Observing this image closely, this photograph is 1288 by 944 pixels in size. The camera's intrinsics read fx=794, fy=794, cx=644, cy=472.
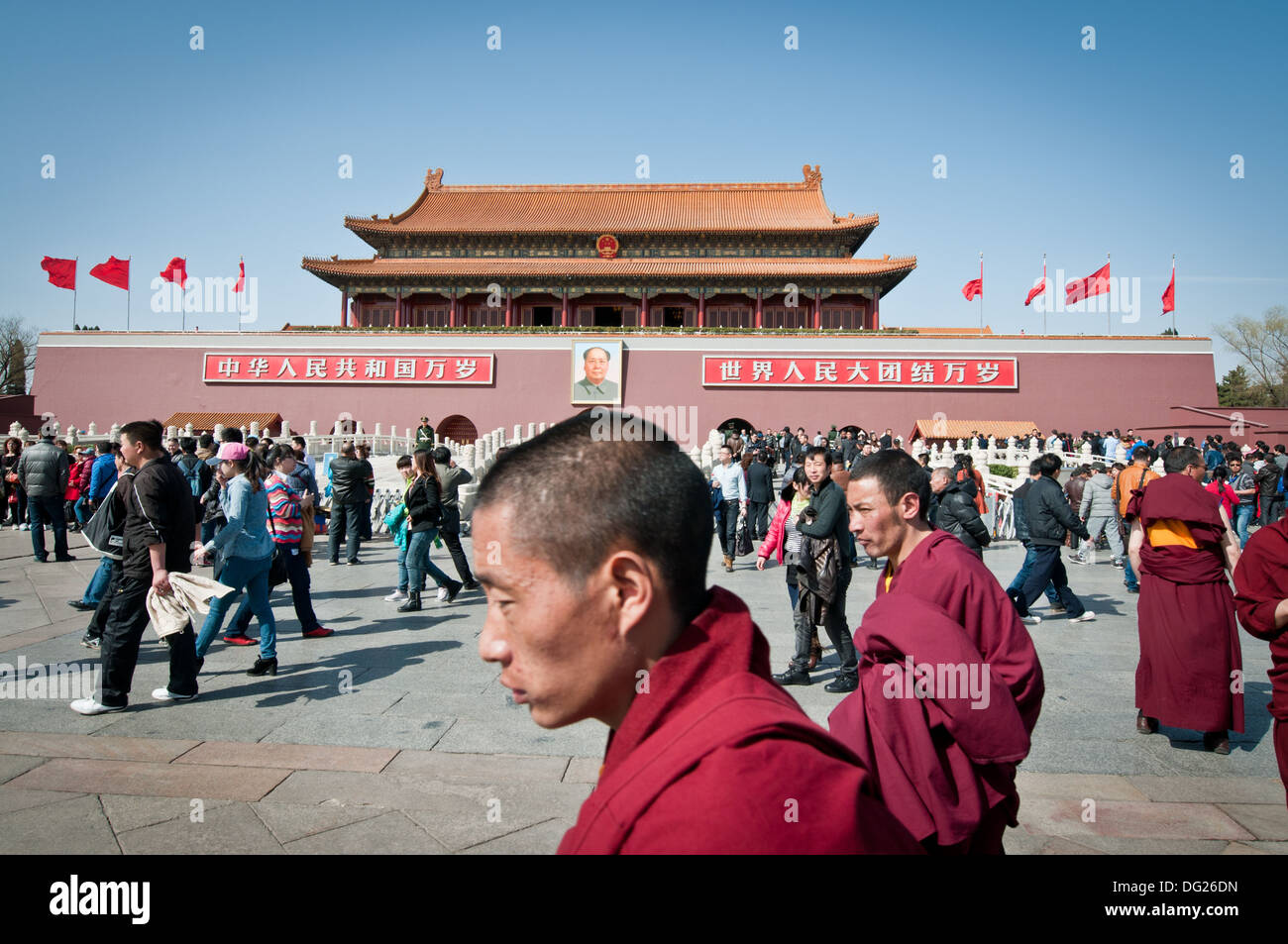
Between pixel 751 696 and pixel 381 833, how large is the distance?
277cm

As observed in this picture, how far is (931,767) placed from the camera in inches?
68.6

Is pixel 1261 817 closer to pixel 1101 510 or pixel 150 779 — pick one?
pixel 150 779

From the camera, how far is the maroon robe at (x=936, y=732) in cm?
173

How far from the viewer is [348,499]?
388 inches

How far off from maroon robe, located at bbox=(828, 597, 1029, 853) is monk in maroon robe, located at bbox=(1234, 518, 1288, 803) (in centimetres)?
155

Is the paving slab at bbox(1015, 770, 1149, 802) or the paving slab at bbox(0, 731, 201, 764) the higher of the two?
the paving slab at bbox(0, 731, 201, 764)

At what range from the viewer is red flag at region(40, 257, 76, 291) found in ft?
77.4

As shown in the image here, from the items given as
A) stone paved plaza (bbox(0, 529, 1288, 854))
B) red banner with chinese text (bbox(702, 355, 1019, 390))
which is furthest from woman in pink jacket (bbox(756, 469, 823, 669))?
red banner with chinese text (bbox(702, 355, 1019, 390))

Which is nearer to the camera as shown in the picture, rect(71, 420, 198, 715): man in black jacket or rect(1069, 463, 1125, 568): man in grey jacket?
rect(71, 420, 198, 715): man in black jacket

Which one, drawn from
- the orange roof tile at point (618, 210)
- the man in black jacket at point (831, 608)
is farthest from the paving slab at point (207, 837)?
the orange roof tile at point (618, 210)

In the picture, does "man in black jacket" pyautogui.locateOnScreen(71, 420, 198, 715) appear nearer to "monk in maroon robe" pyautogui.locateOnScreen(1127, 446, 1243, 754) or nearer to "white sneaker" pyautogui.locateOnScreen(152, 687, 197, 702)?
"white sneaker" pyautogui.locateOnScreen(152, 687, 197, 702)

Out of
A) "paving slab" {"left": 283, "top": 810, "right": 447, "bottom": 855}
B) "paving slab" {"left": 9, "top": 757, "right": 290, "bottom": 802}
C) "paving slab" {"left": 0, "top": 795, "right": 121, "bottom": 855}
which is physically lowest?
"paving slab" {"left": 283, "top": 810, "right": 447, "bottom": 855}

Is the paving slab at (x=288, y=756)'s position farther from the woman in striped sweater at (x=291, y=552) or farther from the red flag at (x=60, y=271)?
the red flag at (x=60, y=271)
